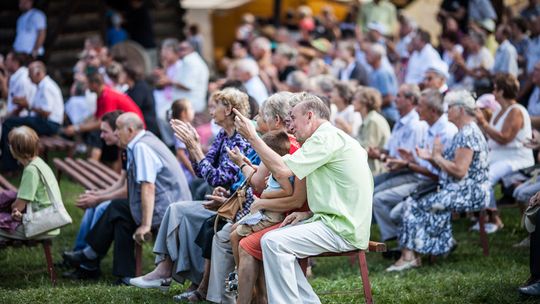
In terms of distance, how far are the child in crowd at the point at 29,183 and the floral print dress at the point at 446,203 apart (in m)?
2.90

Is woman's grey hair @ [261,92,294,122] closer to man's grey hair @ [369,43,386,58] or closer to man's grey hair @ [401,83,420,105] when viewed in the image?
man's grey hair @ [401,83,420,105]

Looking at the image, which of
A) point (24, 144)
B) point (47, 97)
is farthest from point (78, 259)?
point (47, 97)

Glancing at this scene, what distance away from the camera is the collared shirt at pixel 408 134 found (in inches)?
340

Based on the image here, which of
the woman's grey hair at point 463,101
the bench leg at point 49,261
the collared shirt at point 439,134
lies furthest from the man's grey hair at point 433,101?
the bench leg at point 49,261

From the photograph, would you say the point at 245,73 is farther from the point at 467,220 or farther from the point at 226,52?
the point at 226,52

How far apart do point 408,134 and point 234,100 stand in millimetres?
2550

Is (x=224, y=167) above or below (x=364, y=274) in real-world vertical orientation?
above

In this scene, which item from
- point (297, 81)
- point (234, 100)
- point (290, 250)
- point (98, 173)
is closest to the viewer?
point (290, 250)

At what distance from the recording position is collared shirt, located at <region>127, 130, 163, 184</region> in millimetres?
7277

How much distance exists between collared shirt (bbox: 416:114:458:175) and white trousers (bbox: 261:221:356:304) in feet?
8.68

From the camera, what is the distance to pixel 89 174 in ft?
31.4

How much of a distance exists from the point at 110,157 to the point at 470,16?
287 inches

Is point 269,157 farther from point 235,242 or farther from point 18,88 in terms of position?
point 18,88

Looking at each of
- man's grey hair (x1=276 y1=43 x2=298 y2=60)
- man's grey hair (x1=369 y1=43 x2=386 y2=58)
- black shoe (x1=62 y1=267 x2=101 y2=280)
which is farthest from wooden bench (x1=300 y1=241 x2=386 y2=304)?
man's grey hair (x1=276 y1=43 x2=298 y2=60)
